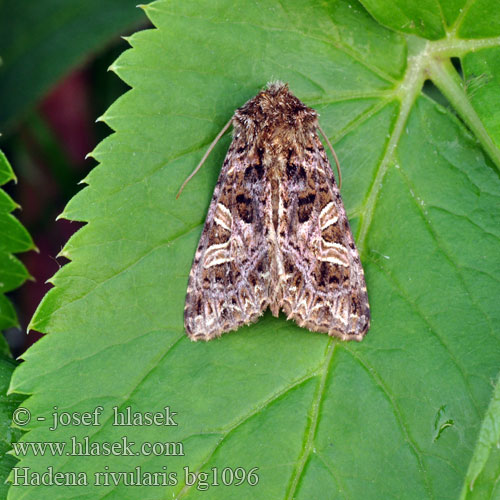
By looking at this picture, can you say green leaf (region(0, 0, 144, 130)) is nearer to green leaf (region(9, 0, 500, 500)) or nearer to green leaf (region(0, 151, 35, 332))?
green leaf (region(9, 0, 500, 500))

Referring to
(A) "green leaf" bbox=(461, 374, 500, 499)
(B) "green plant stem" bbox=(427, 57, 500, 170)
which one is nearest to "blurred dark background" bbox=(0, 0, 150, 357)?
(B) "green plant stem" bbox=(427, 57, 500, 170)

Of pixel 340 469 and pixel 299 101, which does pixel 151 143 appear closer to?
pixel 299 101

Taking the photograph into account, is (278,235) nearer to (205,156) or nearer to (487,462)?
(205,156)

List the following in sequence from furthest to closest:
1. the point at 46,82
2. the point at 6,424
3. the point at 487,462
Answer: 1. the point at 46,82
2. the point at 6,424
3. the point at 487,462

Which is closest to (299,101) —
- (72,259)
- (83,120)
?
(72,259)

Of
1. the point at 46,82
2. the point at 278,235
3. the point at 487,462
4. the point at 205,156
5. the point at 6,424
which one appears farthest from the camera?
the point at 46,82

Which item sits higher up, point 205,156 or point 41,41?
point 41,41

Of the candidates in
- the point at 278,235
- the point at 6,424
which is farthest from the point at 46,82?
the point at 6,424
